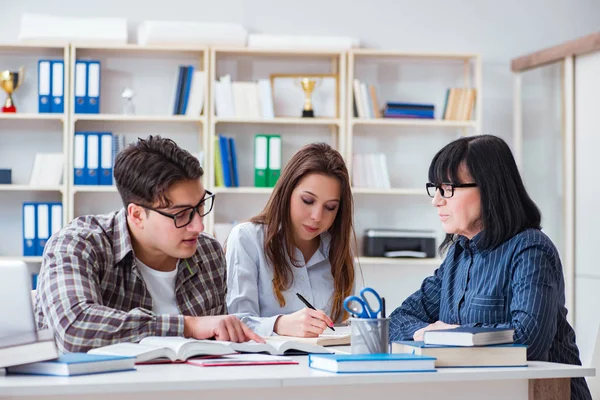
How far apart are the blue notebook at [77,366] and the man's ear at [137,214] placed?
623 mm

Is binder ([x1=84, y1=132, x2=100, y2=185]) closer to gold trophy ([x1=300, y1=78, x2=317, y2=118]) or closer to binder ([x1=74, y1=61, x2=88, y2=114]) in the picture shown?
binder ([x1=74, y1=61, x2=88, y2=114])

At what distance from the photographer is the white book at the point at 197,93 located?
4.87m

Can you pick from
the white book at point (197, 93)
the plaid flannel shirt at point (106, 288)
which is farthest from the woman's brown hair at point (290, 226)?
the white book at point (197, 93)

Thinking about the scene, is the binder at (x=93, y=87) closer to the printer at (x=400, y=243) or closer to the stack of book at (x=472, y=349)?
the printer at (x=400, y=243)

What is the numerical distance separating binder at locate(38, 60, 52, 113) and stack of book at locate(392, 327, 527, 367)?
11.8ft

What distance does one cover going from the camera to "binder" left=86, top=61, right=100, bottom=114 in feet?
15.7

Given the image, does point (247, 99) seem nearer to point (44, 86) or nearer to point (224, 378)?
point (44, 86)

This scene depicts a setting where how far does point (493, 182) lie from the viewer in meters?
2.18

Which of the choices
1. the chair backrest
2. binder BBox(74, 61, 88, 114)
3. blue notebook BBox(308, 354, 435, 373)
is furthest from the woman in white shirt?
binder BBox(74, 61, 88, 114)

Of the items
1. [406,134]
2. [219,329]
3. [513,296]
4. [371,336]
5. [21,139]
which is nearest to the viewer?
[371,336]

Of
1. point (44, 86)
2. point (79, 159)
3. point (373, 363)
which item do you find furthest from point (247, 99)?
point (373, 363)

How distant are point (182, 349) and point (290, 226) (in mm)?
1170

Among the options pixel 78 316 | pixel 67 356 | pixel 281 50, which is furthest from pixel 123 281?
pixel 281 50

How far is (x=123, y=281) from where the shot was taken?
2.10 m
